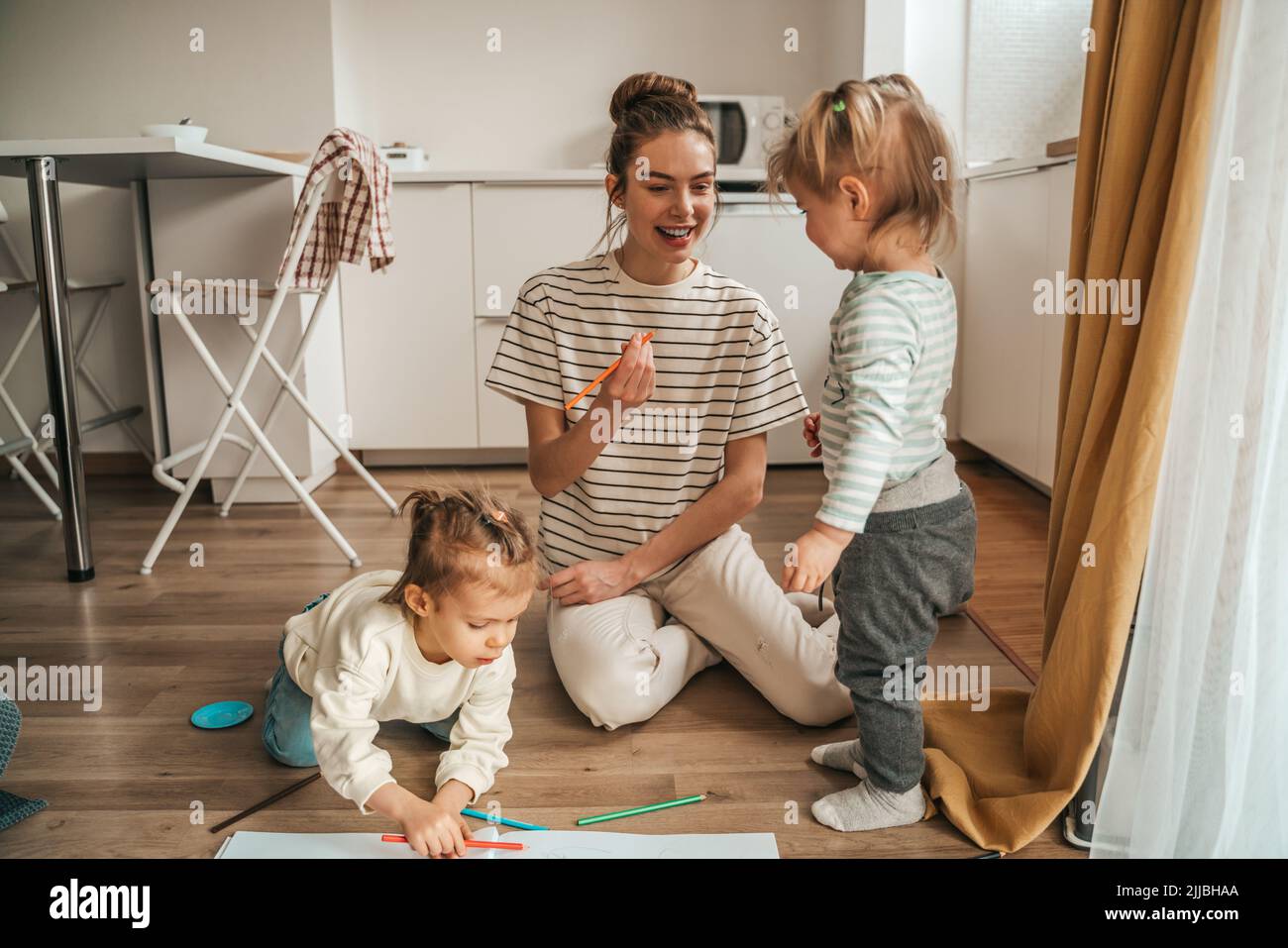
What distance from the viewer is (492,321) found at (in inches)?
131

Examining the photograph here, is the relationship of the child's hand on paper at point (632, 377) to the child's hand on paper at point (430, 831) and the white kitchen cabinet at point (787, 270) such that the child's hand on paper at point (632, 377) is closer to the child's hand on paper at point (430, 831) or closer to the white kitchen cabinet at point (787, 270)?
the child's hand on paper at point (430, 831)

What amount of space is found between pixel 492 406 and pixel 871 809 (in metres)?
2.26

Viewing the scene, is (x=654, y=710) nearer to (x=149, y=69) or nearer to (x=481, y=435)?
(x=481, y=435)

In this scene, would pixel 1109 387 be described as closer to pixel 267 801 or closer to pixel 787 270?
pixel 267 801

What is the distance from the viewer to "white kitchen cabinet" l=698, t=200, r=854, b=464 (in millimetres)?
3275

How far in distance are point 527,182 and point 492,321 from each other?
0.42 metres

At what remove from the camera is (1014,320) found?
295 centimetres

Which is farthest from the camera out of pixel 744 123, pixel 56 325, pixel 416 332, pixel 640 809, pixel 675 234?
pixel 744 123

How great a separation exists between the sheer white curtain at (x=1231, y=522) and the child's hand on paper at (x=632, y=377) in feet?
2.02

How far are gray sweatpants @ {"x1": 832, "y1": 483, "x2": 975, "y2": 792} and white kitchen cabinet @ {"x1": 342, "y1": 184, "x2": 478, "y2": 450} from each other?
7.22 ft

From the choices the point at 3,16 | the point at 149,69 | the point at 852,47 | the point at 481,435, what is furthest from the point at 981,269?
the point at 3,16

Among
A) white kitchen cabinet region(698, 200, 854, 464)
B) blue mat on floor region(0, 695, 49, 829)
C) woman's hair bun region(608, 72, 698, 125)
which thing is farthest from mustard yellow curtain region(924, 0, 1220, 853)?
white kitchen cabinet region(698, 200, 854, 464)

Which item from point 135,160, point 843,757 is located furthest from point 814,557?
point 135,160

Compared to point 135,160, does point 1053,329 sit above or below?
Result: below
